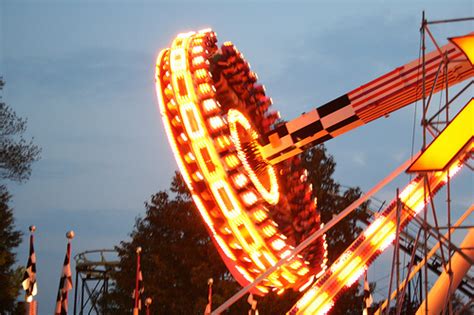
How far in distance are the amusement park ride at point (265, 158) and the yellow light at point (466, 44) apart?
0.55 m

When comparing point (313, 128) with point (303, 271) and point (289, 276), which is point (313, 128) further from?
point (289, 276)

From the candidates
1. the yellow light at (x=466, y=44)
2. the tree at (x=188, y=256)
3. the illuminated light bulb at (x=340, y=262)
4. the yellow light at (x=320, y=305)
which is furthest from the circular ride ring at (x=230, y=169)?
the tree at (x=188, y=256)

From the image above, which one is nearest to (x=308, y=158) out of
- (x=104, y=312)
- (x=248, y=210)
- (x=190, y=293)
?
(x=190, y=293)

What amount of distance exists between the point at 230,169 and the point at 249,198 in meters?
0.67

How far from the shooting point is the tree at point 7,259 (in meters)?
37.6

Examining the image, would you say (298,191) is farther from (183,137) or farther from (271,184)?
(183,137)

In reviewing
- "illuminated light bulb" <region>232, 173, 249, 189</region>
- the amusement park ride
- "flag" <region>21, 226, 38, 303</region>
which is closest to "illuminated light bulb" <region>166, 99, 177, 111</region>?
the amusement park ride

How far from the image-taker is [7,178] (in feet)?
128

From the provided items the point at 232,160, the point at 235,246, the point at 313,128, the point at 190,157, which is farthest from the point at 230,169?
the point at 313,128

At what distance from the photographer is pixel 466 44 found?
47.9 ft

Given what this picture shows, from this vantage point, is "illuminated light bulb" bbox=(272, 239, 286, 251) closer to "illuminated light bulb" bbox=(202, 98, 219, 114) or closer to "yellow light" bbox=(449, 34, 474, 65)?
"illuminated light bulb" bbox=(202, 98, 219, 114)

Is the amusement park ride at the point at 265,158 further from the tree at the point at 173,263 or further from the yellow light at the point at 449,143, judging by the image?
the tree at the point at 173,263

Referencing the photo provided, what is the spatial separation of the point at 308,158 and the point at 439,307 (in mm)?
25902

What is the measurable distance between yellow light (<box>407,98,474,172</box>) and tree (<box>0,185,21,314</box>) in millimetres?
26102
